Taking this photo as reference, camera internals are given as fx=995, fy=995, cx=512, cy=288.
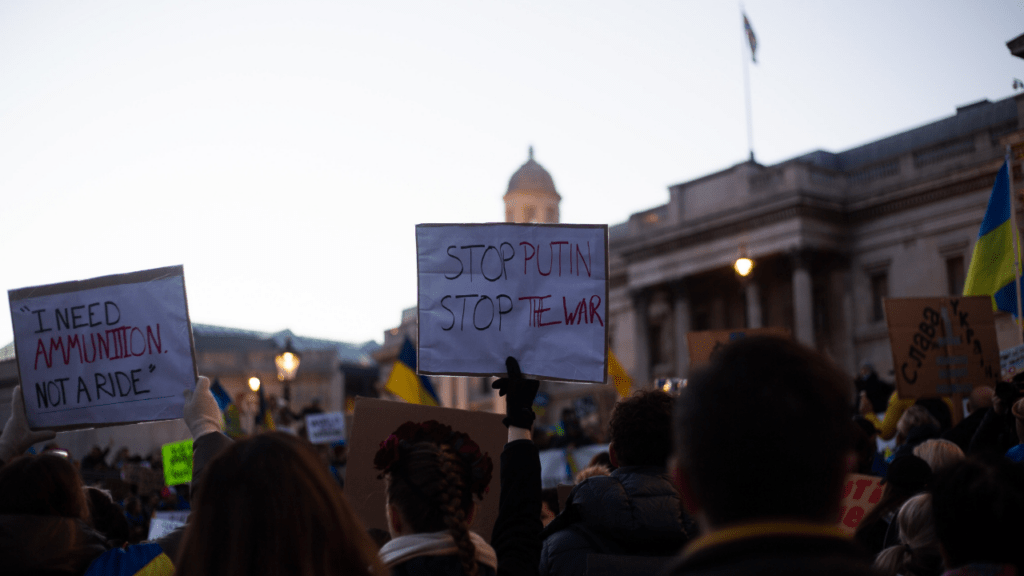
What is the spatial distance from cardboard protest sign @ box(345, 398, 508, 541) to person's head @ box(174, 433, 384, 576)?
3061 millimetres

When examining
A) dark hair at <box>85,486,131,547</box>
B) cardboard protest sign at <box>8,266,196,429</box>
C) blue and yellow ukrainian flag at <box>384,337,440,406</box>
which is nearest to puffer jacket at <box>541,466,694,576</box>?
dark hair at <box>85,486,131,547</box>

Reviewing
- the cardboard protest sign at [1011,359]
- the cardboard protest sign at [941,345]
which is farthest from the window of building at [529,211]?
the cardboard protest sign at [941,345]

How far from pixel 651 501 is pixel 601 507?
0.60 feet

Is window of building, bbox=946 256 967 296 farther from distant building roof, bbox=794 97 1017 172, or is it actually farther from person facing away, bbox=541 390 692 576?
person facing away, bbox=541 390 692 576

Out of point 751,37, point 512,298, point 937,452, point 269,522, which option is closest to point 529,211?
point 751,37

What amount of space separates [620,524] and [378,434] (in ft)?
7.37

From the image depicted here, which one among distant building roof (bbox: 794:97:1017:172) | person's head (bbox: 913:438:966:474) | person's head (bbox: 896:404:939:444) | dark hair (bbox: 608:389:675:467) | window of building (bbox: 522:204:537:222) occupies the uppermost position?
distant building roof (bbox: 794:97:1017:172)

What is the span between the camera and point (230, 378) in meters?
61.8

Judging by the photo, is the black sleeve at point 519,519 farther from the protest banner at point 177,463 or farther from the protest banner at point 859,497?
the protest banner at point 177,463

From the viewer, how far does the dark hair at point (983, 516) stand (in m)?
2.65

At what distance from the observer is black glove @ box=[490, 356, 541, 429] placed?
356 cm

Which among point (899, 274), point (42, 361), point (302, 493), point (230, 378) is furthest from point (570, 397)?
point (302, 493)

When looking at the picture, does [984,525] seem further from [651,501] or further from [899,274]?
[899,274]

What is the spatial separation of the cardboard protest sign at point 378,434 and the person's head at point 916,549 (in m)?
2.21
